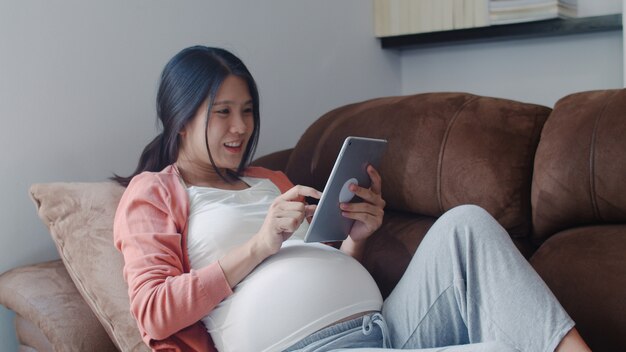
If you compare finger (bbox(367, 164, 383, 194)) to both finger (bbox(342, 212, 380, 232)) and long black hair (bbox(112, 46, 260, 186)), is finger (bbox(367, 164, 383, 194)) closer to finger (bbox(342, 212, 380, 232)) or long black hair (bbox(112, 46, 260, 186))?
finger (bbox(342, 212, 380, 232))

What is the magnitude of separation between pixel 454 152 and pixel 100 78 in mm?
790

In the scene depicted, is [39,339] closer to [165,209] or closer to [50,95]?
[165,209]

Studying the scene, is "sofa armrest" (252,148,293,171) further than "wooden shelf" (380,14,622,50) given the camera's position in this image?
No

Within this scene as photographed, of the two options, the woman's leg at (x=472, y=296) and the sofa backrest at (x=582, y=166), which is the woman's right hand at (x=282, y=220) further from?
the sofa backrest at (x=582, y=166)

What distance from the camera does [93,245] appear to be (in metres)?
1.41

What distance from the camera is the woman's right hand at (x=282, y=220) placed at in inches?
48.6

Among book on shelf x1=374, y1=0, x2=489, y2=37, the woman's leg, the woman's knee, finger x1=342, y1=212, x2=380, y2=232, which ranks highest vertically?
book on shelf x1=374, y1=0, x2=489, y2=37

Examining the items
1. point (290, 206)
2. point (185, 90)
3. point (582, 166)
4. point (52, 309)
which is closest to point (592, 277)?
point (582, 166)

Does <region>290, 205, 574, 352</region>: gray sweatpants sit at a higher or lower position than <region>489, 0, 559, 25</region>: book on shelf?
lower

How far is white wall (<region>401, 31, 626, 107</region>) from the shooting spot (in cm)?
210

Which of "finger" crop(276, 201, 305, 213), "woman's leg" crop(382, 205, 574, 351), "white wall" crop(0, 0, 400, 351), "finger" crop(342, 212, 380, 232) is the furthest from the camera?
"white wall" crop(0, 0, 400, 351)

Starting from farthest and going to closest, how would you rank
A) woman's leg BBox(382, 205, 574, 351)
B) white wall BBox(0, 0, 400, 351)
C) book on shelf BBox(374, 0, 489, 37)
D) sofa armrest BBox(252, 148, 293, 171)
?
book on shelf BBox(374, 0, 489, 37)
sofa armrest BBox(252, 148, 293, 171)
white wall BBox(0, 0, 400, 351)
woman's leg BBox(382, 205, 574, 351)

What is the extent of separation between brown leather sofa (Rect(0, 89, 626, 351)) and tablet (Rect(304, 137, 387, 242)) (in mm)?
317

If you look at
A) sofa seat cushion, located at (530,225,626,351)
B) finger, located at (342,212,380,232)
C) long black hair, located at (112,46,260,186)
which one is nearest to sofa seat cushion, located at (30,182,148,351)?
long black hair, located at (112,46,260,186)
